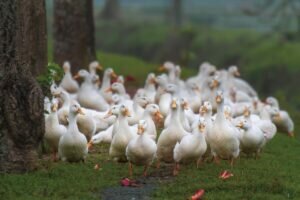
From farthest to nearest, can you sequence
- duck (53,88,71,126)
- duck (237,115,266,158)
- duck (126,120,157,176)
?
duck (53,88,71,126) → duck (237,115,266,158) → duck (126,120,157,176)

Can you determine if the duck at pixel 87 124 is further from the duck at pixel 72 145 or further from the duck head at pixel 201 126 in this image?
the duck head at pixel 201 126

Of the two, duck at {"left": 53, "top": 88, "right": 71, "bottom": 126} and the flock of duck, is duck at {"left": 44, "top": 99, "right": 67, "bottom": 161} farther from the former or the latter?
duck at {"left": 53, "top": 88, "right": 71, "bottom": 126}

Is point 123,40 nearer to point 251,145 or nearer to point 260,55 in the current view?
point 260,55

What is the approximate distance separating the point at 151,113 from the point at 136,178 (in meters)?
2.09

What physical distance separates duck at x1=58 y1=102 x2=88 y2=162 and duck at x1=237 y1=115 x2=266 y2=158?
2.34 meters

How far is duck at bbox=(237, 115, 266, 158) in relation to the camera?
1288 cm

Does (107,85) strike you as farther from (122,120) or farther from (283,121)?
(122,120)

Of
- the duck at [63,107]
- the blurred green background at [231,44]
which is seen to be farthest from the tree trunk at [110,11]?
the duck at [63,107]

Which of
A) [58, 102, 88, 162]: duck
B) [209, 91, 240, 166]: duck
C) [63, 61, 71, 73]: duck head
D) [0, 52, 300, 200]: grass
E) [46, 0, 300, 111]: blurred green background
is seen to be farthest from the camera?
[46, 0, 300, 111]: blurred green background

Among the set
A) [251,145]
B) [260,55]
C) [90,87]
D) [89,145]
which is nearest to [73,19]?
[90,87]

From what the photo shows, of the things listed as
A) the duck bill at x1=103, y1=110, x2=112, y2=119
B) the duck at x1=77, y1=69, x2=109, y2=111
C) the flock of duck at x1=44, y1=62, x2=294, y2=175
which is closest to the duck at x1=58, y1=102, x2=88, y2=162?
the flock of duck at x1=44, y1=62, x2=294, y2=175

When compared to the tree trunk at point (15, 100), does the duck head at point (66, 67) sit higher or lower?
higher

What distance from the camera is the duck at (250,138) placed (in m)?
12.9

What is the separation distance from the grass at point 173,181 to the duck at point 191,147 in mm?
181
